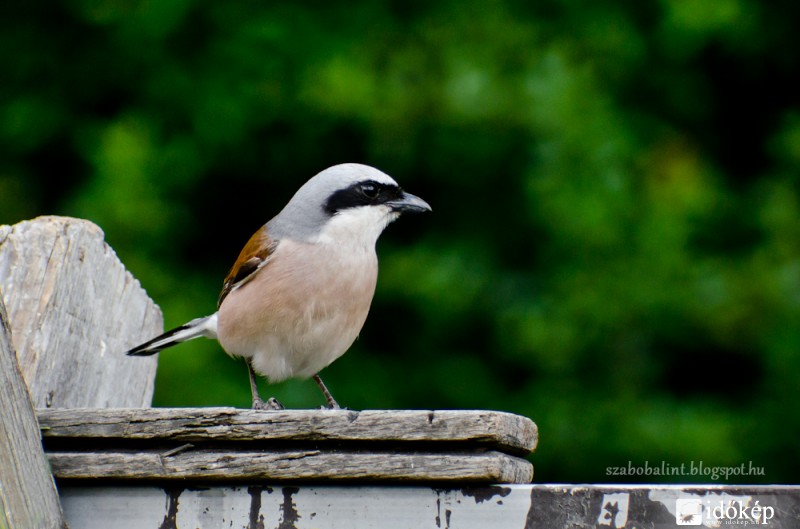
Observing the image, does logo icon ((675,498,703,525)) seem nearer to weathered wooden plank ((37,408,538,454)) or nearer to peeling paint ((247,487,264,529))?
weathered wooden plank ((37,408,538,454))

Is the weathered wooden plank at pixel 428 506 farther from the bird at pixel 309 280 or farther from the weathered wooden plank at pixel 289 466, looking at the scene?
the bird at pixel 309 280

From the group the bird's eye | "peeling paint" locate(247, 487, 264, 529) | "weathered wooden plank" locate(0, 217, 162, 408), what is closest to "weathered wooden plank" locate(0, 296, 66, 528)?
"peeling paint" locate(247, 487, 264, 529)

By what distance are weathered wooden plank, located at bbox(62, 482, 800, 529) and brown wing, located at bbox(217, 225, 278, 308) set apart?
168 cm

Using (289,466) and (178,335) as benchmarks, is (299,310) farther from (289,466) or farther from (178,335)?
(289,466)

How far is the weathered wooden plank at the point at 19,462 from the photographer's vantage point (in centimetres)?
164

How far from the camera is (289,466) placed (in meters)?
1.72

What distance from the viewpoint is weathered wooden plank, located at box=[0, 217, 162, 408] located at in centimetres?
229

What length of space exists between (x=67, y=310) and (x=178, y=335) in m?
0.98

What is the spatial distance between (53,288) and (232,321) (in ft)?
3.23

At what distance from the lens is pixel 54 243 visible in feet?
7.85

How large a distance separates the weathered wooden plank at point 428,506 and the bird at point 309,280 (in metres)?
1.07

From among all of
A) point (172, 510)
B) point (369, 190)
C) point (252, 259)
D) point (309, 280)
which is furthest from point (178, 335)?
point (172, 510)

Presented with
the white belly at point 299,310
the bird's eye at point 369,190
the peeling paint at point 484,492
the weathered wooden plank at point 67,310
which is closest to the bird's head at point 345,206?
the bird's eye at point 369,190

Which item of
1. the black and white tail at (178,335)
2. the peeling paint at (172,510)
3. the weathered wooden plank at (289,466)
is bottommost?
the peeling paint at (172,510)
